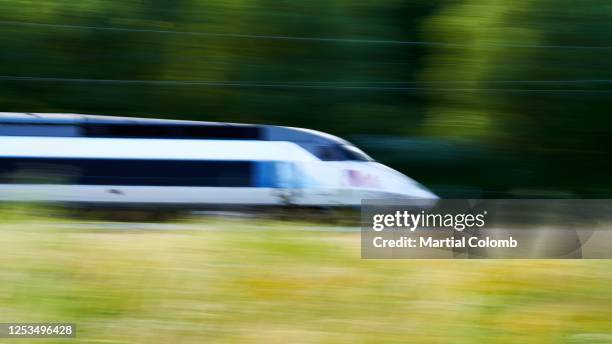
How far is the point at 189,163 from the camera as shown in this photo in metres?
7.27

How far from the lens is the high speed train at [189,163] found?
6660mm

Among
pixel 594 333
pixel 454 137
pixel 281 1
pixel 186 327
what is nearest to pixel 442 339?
pixel 594 333

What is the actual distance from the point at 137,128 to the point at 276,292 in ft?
12.2

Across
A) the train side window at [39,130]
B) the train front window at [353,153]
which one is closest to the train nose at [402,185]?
the train front window at [353,153]

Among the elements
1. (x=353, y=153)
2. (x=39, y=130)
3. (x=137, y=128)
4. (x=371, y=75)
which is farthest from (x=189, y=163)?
(x=371, y=75)

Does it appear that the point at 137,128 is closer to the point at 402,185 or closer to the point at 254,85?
the point at 254,85

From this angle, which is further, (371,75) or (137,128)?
(137,128)

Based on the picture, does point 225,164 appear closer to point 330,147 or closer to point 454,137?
point 330,147

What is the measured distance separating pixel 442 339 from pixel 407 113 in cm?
364

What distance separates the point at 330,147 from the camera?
6.72 meters

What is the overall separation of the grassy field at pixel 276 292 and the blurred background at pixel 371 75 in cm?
254

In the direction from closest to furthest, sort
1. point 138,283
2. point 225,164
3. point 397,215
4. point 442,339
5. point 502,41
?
point 442,339
point 138,283
point 397,215
point 502,41
point 225,164

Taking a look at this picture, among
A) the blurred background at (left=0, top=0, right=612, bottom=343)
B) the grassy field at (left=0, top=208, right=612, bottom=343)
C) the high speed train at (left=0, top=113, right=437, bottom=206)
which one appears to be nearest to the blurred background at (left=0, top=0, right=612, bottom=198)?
the blurred background at (left=0, top=0, right=612, bottom=343)

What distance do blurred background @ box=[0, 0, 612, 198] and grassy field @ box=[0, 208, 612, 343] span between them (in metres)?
2.54
